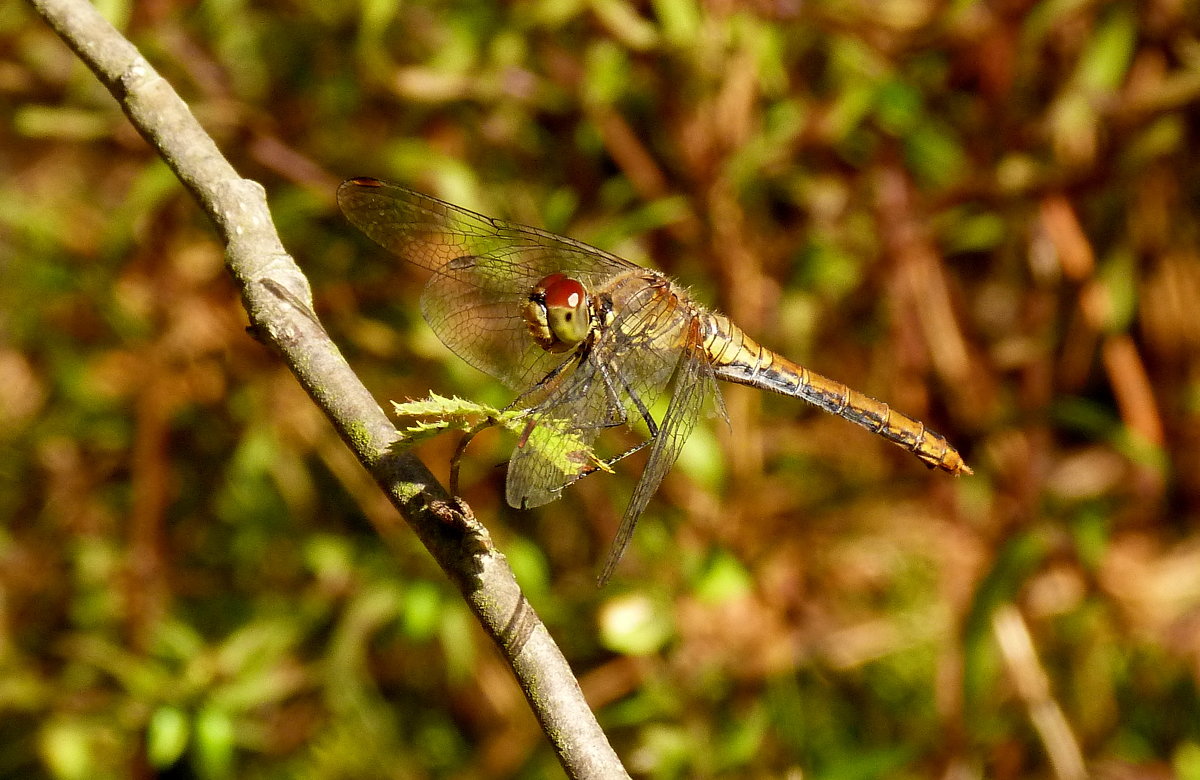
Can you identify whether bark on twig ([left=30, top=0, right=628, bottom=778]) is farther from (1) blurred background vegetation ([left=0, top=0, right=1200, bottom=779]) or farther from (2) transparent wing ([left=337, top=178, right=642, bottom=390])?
(1) blurred background vegetation ([left=0, top=0, right=1200, bottom=779])

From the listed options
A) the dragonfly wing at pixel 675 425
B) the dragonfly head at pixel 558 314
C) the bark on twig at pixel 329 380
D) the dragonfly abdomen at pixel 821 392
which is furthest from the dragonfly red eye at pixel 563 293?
the bark on twig at pixel 329 380

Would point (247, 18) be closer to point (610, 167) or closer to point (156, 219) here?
point (156, 219)

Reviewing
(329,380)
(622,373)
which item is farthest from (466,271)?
(329,380)

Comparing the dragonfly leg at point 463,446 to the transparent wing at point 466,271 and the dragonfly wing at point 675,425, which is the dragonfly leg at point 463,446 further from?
the transparent wing at point 466,271

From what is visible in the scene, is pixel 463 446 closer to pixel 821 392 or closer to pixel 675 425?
pixel 675 425

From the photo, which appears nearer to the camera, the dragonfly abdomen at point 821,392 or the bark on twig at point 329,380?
the bark on twig at point 329,380

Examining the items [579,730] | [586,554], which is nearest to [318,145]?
[586,554]

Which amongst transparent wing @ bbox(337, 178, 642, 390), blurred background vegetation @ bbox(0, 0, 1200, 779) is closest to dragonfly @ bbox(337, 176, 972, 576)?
transparent wing @ bbox(337, 178, 642, 390)
